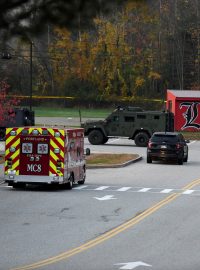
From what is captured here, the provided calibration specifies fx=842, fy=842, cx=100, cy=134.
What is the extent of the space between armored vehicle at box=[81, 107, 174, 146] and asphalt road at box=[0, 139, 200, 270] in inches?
805

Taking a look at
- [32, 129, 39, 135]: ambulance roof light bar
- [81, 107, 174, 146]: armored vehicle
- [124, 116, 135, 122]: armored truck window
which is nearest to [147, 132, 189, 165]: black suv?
[81, 107, 174, 146]: armored vehicle

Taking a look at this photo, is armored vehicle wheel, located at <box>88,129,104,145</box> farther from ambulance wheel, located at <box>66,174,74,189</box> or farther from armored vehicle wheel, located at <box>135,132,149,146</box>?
ambulance wheel, located at <box>66,174,74,189</box>

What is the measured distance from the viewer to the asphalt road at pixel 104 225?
14971mm

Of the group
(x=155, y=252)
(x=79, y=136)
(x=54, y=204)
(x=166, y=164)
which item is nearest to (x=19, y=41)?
(x=155, y=252)

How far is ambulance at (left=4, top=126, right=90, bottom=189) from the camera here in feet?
90.0

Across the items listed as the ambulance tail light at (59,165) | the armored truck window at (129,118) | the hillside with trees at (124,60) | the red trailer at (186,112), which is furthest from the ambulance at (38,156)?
the hillside with trees at (124,60)

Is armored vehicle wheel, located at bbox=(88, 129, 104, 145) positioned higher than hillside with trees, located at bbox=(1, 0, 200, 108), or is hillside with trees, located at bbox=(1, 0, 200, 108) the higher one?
hillside with trees, located at bbox=(1, 0, 200, 108)

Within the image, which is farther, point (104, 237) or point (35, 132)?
point (35, 132)

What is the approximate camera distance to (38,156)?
2759 cm

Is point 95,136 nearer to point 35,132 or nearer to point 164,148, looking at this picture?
point 164,148

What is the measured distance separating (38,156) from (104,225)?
26.8 feet

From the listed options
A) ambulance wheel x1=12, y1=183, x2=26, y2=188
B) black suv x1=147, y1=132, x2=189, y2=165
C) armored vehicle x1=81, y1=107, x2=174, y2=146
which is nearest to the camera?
ambulance wheel x1=12, y1=183, x2=26, y2=188

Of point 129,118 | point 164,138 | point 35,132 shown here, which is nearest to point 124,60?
point 129,118

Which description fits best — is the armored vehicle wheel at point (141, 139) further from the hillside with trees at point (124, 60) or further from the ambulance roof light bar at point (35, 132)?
the hillside with trees at point (124, 60)
